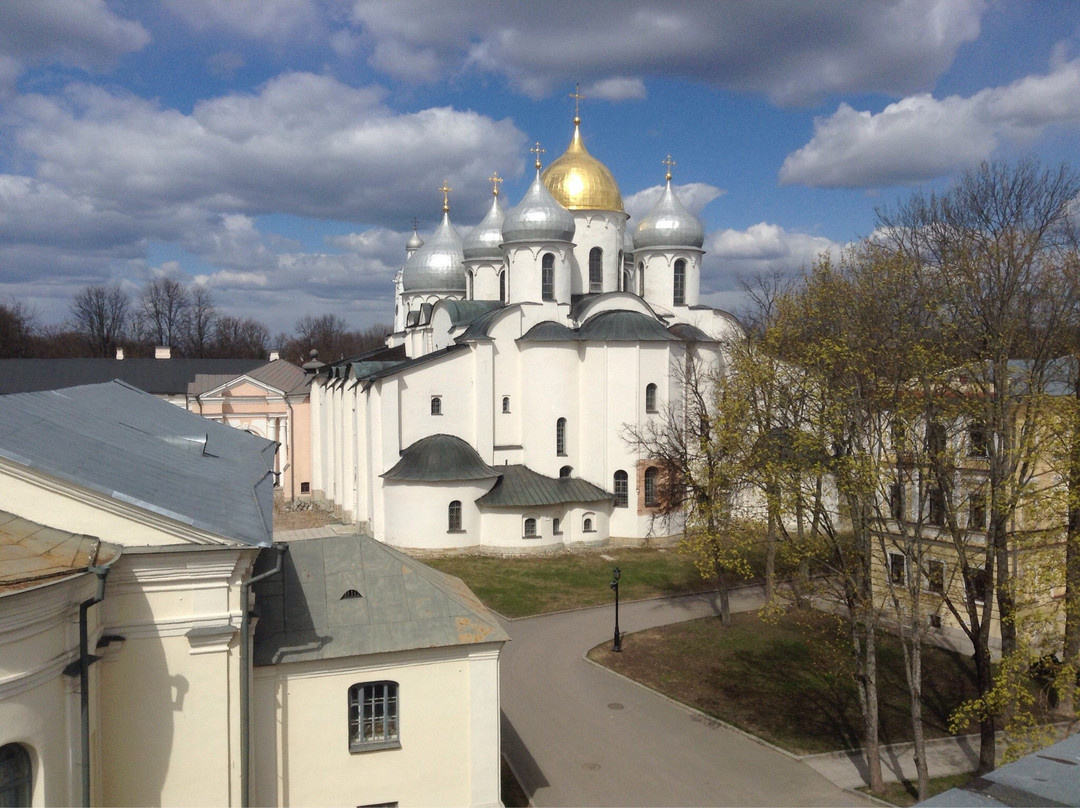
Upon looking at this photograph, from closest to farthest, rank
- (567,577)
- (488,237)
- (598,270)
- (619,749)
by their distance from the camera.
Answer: (619,749) → (567,577) → (598,270) → (488,237)

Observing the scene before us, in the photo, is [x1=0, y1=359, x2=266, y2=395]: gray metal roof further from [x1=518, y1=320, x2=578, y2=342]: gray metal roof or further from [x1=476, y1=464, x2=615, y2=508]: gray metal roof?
[x1=476, y1=464, x2=615, y2=508]: gray metal roof

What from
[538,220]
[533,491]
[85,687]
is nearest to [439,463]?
[533,491]

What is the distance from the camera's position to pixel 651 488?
29578mm

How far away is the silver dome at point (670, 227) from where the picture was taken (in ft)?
108

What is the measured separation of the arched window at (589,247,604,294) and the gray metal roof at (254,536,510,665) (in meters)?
23.2

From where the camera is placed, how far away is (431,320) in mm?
35031

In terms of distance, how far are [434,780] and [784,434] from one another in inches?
353

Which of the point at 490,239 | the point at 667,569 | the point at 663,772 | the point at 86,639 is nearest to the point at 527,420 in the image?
the point at 667,569

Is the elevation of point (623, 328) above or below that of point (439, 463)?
above

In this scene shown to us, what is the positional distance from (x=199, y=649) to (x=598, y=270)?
2712 centimetres

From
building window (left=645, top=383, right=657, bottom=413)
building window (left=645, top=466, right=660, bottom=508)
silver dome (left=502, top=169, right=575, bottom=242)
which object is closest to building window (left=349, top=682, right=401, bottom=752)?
building window (left=645, top=466, right=660, bottom=508)

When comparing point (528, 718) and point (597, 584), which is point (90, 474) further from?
point (597, 584)

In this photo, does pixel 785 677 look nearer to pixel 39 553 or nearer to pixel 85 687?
pixel 85 687

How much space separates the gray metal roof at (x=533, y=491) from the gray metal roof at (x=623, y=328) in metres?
5.25
